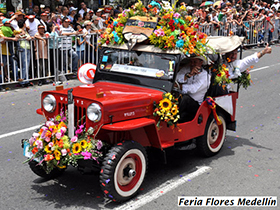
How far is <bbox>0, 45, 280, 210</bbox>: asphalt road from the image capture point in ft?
16.1

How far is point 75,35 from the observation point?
1211 centimetres

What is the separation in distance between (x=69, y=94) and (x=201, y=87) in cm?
213

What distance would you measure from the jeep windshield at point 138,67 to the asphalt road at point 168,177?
1.33m

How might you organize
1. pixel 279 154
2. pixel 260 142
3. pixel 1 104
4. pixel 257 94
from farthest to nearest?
pixel 257 94 → pixel 1 104 → pixel 260 142 → pixel 279 154

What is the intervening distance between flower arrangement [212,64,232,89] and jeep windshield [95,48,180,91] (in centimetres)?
→ 98

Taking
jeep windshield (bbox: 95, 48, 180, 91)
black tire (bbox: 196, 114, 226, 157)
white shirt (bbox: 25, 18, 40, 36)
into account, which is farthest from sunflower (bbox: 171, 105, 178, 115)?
white shirt (bbox: 25, 18, 40, 36)

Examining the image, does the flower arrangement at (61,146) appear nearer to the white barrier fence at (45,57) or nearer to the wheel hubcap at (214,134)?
the wheel hubcap at (214,134)

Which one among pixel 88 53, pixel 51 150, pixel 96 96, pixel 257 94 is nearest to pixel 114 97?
pixel 96 96

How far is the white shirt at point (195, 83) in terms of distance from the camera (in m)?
5.85

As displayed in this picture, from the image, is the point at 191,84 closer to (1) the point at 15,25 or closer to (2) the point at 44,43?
(2) the point at 44,43

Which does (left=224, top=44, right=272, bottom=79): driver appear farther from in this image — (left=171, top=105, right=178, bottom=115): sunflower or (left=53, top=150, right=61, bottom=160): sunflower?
(left=53, top=150, right=61, bottom=160): sunflower

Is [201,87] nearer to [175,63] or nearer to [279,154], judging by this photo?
[175,63]

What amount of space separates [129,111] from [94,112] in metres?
0.48

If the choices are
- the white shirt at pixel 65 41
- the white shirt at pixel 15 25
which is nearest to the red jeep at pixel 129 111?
the white shirt at pixel 15 25
